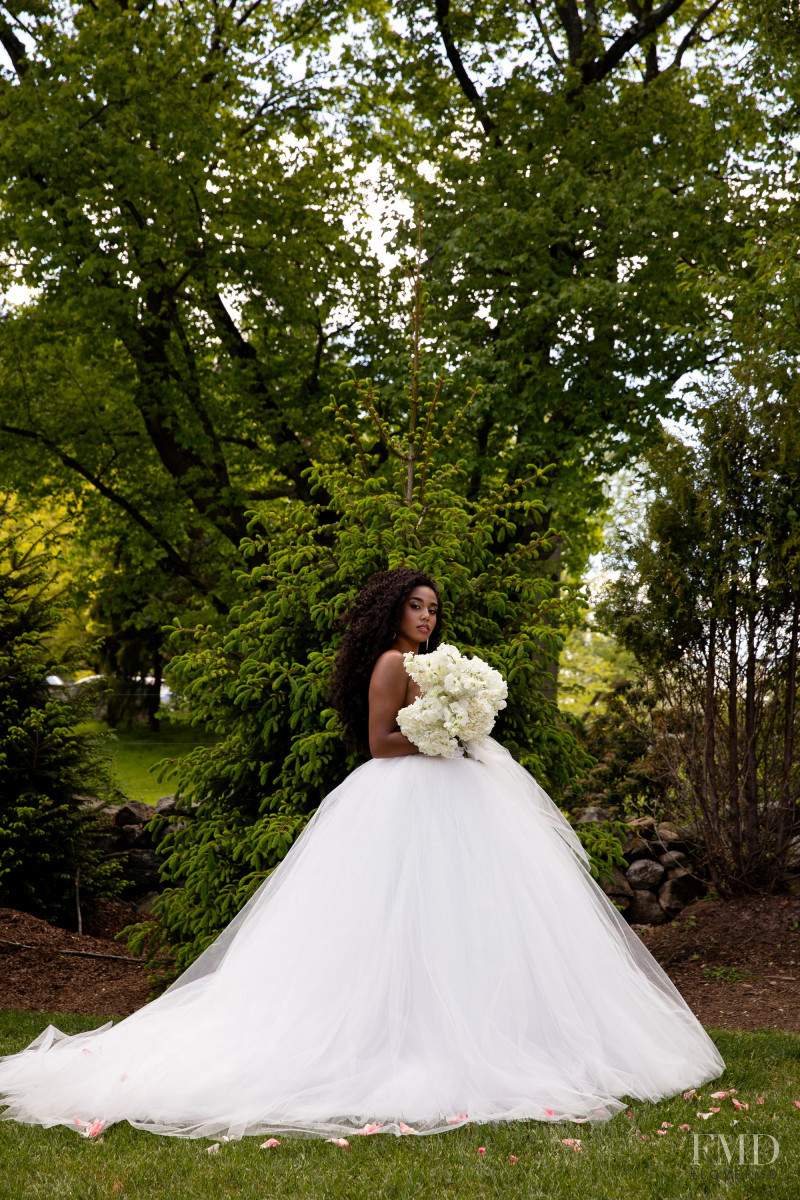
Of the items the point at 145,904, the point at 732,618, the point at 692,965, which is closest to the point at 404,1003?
the point at 692,965

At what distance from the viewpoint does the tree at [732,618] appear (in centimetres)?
827

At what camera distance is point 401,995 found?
4105 mm

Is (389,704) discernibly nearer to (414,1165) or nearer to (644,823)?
(414,1165)

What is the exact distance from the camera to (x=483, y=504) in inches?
275

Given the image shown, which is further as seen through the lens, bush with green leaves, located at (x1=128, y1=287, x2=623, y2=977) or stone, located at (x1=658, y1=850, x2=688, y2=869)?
stone, located at (x1=658, y1=850, x2=688, y2=869)

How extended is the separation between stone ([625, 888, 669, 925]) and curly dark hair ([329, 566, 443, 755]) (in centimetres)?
525

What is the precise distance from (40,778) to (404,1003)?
6037mm

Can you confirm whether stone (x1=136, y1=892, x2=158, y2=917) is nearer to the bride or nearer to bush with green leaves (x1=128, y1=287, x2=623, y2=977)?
bush with green leaves (x1=128, y1=287, x2=623, y2=977)

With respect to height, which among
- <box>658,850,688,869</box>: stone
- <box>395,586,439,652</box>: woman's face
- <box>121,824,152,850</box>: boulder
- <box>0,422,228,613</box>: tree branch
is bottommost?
<box>121,824,152,850</box>: boulder

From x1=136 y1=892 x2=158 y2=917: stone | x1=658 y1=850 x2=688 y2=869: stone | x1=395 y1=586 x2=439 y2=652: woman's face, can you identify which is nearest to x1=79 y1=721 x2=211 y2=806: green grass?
x1=136 y1=892 x2=158 y2=917: stone

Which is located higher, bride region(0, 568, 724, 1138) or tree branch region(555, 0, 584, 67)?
tree branch region(555, 0, 584, 67)

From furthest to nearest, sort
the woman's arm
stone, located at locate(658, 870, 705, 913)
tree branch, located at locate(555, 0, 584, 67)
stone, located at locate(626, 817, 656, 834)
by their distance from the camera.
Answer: tree branch, located at locate(555, 0, 584, 67) < stone, located at locate(626, 817, 656, 834) < stone, located at locate(658, 870, 705, 913) < the woman's arm

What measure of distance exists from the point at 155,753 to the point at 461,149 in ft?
50.3

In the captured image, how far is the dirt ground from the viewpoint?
266 inches
